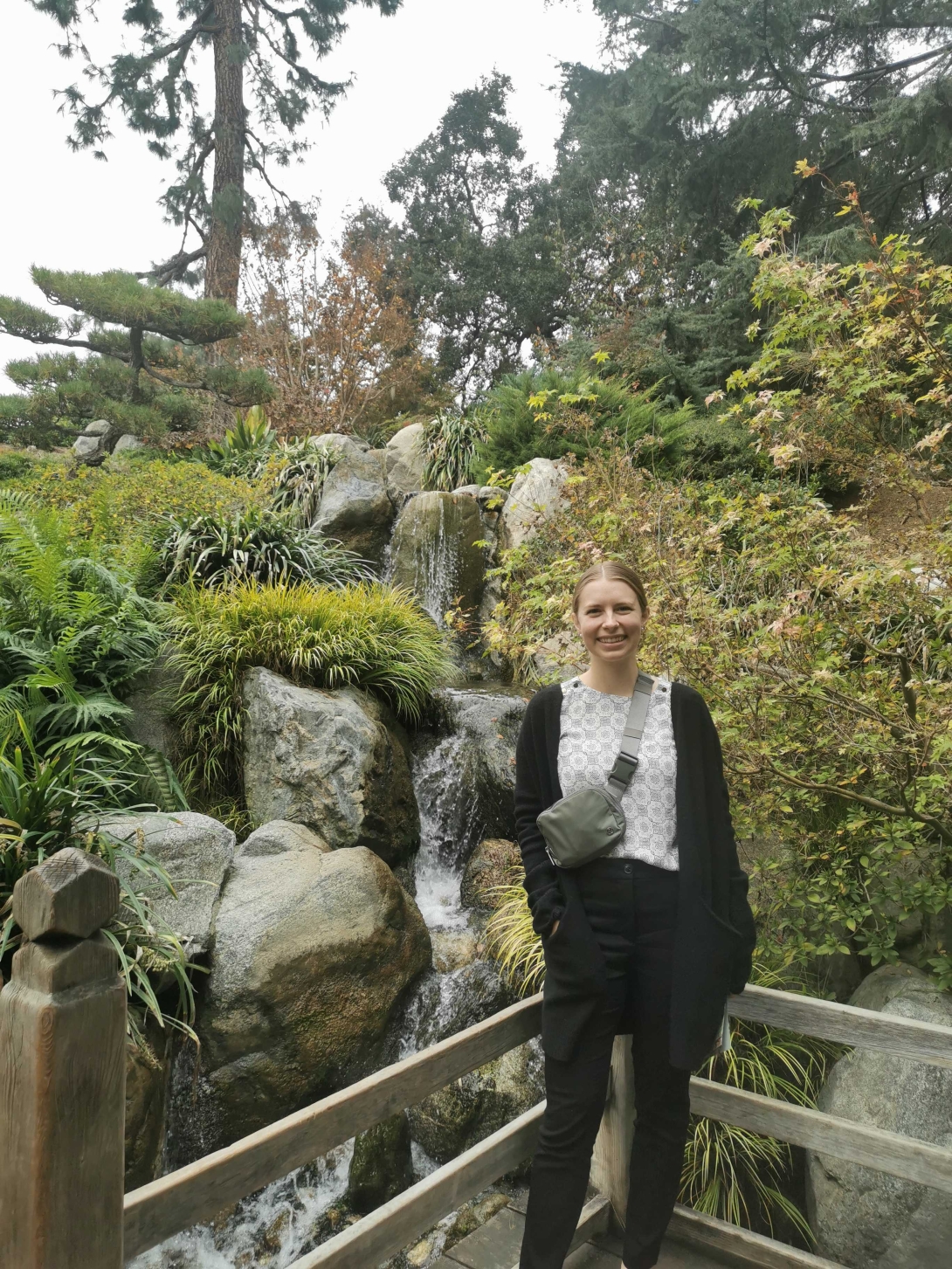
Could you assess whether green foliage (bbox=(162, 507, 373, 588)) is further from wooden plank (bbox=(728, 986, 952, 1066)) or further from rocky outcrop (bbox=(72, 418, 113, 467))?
rocky outcrop (bbox=(72, 418, 113, 467))

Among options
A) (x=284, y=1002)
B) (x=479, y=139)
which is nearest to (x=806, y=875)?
(x=284, y=1002)

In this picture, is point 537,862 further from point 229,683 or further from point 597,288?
point 597,288

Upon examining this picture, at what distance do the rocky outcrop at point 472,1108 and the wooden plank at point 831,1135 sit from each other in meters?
1.66

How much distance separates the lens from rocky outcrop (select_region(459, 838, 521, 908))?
5.14 meters

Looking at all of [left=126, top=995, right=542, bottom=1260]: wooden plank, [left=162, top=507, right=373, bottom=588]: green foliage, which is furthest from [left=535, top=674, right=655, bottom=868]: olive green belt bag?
[left=162, top=507, right=373, bottom=588]: green foliage

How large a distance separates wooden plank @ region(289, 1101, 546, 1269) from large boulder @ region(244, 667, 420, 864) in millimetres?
2817

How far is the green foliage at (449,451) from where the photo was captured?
35.5 feet

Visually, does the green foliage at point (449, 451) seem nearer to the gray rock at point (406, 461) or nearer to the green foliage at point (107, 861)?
the gray rock at point (406, 461)

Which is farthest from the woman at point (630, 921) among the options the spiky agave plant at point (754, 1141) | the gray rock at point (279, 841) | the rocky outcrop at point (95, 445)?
the rocky outcrop at point (95, 445)

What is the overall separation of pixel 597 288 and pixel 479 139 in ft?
24.8

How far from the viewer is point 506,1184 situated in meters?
3.78

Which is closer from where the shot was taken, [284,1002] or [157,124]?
[284,1002]


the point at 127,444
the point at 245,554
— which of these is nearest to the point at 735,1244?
the point at 245,554

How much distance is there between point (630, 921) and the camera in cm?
192
